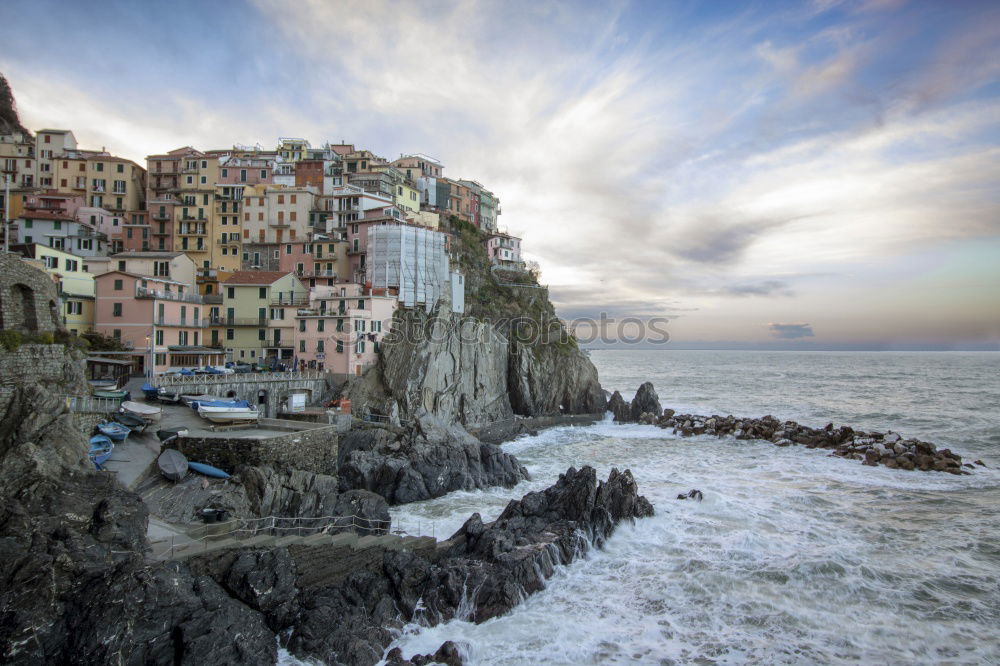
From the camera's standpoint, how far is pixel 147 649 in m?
12.3

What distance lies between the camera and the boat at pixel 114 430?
22.5 meters

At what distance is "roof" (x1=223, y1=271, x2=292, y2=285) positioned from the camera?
4703cm

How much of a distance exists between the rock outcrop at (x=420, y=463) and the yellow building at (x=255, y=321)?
56.0 ft

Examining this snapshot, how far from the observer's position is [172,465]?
21.4 meters

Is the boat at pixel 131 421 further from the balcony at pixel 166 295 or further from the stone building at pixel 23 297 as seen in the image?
the balcony at pixel 166 295

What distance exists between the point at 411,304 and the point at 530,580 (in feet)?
122

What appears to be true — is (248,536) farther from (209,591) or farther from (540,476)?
(540,476)

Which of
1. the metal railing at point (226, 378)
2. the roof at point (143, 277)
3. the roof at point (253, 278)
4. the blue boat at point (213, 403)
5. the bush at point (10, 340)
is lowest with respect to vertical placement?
the blue boat at point (213, 403)

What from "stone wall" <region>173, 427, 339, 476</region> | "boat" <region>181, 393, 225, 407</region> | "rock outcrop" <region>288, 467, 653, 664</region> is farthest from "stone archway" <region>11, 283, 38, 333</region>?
"rock outcrop" <region>288, 467, 653, 664</region>

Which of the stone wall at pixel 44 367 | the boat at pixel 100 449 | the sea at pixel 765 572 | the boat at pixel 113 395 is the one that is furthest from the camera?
the boat at pixel 113 395

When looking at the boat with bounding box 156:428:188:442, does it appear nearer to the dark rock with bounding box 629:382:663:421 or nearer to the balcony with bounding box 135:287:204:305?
the balcony with bounding box 135:287:204:305

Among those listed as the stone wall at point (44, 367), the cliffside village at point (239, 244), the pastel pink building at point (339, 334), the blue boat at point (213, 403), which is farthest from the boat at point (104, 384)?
the pastel pink building at point (339, 334)

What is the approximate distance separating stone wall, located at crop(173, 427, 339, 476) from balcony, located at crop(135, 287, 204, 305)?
1934cm

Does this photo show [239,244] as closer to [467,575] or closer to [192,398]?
[192,398]
